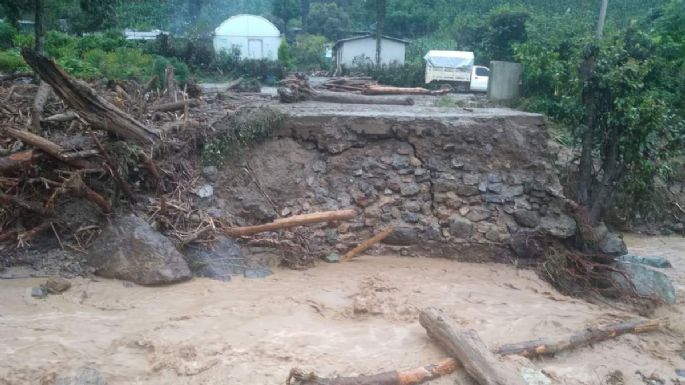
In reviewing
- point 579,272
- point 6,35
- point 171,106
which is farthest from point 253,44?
point 579,272

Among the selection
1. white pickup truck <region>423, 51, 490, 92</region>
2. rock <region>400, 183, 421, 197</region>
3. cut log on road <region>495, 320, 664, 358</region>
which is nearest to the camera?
cut log on road <region>495, 320, 664, 358</region>

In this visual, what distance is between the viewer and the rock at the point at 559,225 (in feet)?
27.2

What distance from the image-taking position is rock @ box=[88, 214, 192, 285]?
635 centimetres

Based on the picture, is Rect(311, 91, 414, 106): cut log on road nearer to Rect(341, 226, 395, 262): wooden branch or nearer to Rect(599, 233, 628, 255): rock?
Rect(341, 226, 395, 262): wooden branch

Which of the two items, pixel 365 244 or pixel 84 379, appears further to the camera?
pixel 365 244

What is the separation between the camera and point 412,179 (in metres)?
8.51

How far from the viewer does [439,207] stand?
27.5 feet

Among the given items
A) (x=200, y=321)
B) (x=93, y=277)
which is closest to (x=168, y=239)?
(x=93, y=277)

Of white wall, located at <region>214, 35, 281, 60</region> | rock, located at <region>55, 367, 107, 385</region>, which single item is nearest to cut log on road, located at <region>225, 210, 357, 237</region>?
rock, located at <region>55, 367, 107, 385</region>

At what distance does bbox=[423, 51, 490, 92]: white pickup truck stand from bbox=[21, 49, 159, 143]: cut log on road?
14.5 metres

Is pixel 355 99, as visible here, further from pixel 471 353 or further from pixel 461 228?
pixel 471 353

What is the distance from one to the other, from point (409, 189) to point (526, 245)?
1793mm

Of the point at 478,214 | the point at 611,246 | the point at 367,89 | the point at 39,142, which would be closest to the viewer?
the point at 39,142

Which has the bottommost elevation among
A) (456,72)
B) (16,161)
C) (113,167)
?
(113,167)
